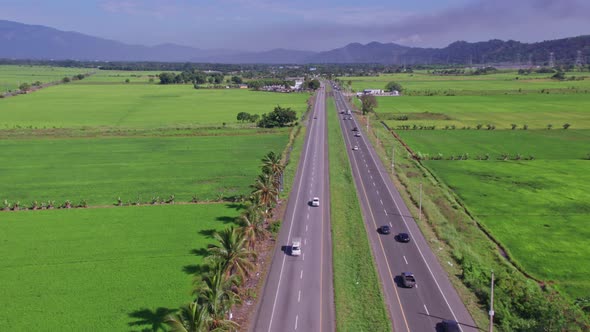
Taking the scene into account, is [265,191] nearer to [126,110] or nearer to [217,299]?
[217,299]

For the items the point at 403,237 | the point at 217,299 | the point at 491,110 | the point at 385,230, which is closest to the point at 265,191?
the point at 385,230

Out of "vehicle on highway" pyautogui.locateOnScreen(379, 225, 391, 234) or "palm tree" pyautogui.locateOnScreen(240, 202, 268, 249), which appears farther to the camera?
"vehicle on highway" pyautogui.locateOnScreen(379, 225, 391, 234)

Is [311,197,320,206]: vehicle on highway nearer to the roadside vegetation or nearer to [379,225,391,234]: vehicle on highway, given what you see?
[379,225,391,234]: vehicle on highway

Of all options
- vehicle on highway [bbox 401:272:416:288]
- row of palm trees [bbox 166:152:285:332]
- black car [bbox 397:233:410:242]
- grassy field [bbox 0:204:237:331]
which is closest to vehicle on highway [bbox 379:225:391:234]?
black car [bbox 397:233:410:242]

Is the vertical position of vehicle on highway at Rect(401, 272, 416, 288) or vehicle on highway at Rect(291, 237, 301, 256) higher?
vehicle on highway at Rect(291, 237, 301, 256)

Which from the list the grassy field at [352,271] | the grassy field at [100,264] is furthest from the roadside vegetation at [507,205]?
the grassy field at [100,264]

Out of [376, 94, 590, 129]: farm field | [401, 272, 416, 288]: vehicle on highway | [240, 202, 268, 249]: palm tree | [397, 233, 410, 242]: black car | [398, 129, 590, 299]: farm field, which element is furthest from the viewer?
[376, 94, 590, 129]: farm field

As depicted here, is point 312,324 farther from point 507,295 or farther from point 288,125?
point 288,125
